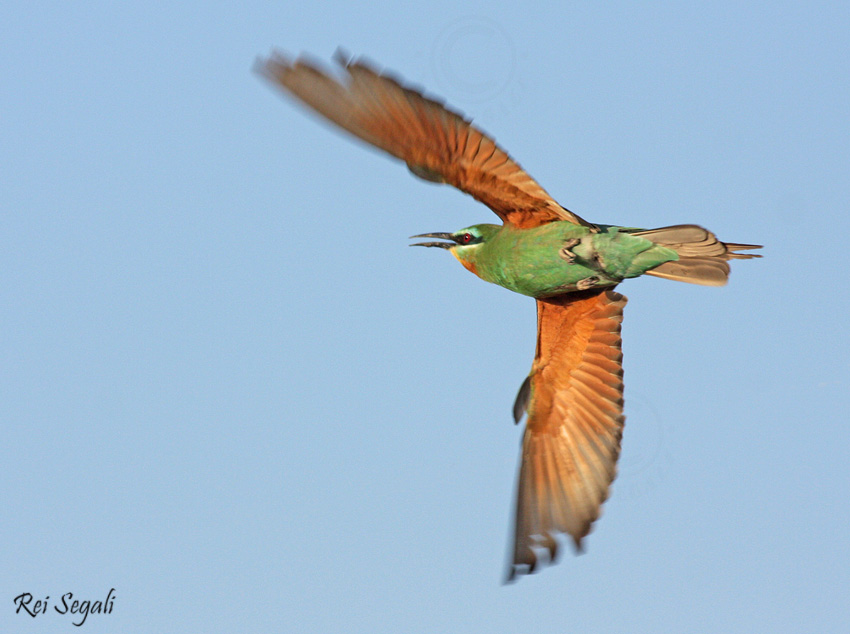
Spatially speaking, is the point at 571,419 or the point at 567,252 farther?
the point at 571,419

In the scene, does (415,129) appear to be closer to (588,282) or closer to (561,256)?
(561,256)

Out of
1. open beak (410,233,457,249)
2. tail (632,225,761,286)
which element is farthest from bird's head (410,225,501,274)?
tail (632,225,761,286)

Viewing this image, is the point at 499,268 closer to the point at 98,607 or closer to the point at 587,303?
the point at 587,303

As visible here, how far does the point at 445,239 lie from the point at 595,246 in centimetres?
164

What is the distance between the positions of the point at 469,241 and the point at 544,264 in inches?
37.3

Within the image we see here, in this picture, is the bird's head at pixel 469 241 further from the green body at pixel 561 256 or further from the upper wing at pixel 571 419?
the upper wing at pixel 571 419

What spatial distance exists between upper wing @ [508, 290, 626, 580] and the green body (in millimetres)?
764

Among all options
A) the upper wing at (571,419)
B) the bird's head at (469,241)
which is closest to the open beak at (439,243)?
the bird's head at (469,241)

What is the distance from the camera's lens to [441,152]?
316 inches

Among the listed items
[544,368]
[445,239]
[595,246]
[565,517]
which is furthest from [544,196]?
[565,517]

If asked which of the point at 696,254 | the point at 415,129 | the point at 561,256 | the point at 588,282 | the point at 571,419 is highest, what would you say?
the point at 415,129

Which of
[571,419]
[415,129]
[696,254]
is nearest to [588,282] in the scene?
[696,254]

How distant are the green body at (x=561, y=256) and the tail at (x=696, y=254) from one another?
7 centimetres

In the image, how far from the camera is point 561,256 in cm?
874
